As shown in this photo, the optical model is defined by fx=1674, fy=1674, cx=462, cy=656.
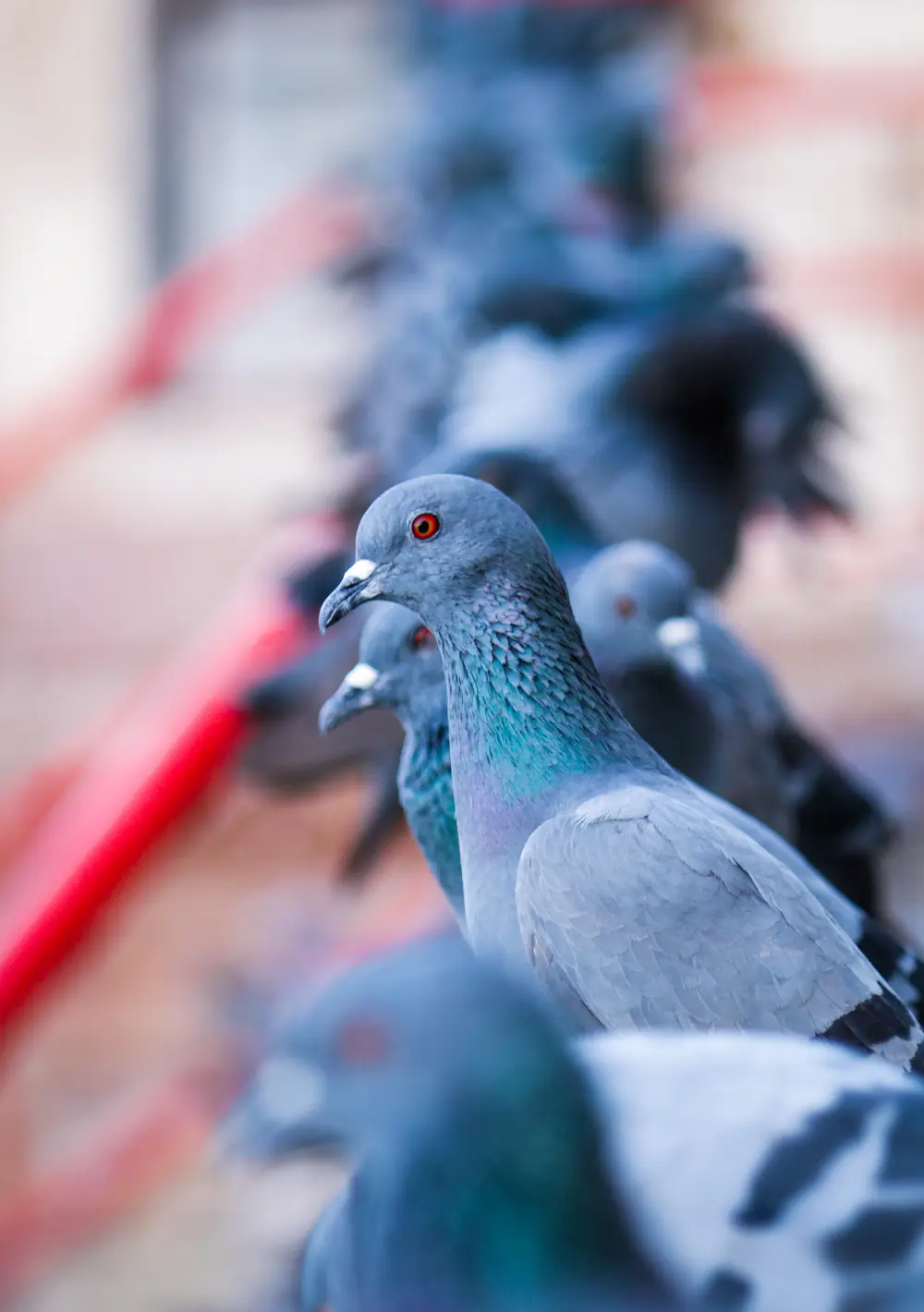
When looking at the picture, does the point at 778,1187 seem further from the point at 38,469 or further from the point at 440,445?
the point at 38,469

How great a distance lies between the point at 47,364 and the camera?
392cm

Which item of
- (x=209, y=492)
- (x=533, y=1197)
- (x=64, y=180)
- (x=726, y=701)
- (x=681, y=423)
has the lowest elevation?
(x=533, y=1197)

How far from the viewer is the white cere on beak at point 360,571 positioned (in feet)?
1.77

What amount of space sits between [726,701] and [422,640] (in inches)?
5.2

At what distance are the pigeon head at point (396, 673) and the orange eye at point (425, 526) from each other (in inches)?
4.8

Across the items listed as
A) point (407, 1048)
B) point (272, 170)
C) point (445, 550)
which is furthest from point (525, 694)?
point (272, 170)

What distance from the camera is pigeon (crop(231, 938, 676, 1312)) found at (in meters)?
0.40

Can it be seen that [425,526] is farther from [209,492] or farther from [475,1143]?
[209,492]

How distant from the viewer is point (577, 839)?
0.50 meters

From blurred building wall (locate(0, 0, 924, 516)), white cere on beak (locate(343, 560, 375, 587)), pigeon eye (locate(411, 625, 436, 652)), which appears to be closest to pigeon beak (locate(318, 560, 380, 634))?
white cere on beak (locate(343, 560, 375, 587))

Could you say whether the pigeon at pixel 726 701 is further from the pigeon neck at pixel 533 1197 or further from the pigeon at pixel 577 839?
the pigeon neck at pixel 533 1197

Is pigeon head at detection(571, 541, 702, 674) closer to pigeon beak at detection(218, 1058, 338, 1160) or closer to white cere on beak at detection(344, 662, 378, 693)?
white cere on beak at detection(344, 662, 378, 693)

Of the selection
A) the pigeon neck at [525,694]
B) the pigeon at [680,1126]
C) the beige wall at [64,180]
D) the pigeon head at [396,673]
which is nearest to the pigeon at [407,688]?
the pigeon head at [396,673]

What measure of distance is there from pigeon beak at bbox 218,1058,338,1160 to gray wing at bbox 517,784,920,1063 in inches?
3.7
